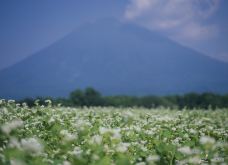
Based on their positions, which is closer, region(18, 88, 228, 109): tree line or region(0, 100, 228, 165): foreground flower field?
region(0, 100, 228, 165): foreground flower field

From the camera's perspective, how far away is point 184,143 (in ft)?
32.2

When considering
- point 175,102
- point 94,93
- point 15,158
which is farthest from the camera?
point 175,102

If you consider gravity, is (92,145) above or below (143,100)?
below

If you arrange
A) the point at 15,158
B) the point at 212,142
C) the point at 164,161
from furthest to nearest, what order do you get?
the point at 164,161, the point at 212,142, the point at 15,158

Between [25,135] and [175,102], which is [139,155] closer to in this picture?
[25,135]

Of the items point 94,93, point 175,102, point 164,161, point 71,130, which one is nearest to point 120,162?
point 164,161

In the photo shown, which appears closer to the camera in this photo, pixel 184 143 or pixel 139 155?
pixel 139 155

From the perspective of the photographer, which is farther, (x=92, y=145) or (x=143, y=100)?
(x=143, y=100)

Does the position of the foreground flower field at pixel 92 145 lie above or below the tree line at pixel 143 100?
below

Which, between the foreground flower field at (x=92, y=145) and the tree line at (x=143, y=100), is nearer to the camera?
the foreground flower field at (x=92, y=145)

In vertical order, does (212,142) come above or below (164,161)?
above

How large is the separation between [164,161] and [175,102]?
65.2m

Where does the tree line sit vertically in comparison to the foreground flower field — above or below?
above

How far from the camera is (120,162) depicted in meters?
6.47
